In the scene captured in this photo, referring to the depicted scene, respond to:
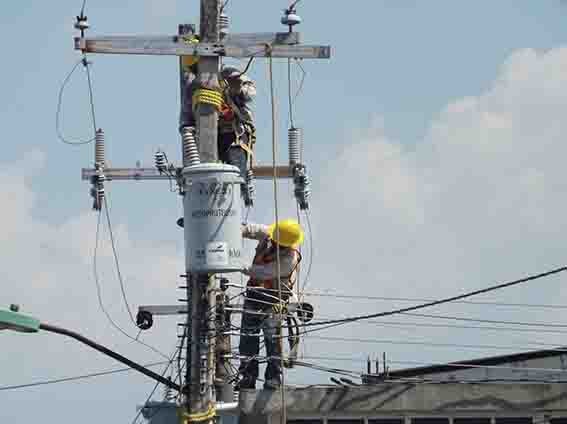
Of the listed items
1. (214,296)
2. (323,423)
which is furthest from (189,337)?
(323,423)

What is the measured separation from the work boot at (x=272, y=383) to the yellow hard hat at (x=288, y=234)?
1.64m

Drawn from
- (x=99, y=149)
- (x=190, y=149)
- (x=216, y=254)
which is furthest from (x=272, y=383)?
(x=99, y=149)

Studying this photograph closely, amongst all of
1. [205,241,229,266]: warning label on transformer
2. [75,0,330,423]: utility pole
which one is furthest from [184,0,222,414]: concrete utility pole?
[205,241,229,266]: warning label on transformer

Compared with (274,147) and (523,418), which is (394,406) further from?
(274,147)

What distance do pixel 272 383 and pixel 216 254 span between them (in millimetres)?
1843

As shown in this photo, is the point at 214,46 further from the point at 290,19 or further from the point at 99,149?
the point at 99,149

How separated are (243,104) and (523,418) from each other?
17.2ft

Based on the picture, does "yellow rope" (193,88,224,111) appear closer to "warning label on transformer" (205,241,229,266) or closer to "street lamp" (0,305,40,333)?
"warning label on transformer" (205,241,229,266)

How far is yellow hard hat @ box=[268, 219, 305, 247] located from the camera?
16.6 meters

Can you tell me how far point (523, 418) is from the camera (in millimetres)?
15555

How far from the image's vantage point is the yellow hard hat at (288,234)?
16578mm

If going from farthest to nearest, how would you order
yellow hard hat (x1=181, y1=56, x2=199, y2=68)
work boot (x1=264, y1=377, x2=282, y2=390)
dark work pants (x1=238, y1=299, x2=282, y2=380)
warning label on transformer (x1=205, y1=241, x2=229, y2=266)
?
dark work pants (x1=238, y1=299, x2=282, y2=380) → yellow hard hat (x1=181, y1=56, x2=199, y2=68) → work boot (x1=264, y1=377, x2=282, y2=390) → warning label on transformer (x1=205, y1=241, x2=229, y2=266)

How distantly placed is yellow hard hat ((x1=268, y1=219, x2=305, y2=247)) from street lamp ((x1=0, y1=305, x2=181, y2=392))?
6.89 feet

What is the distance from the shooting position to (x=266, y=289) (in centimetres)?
1652
